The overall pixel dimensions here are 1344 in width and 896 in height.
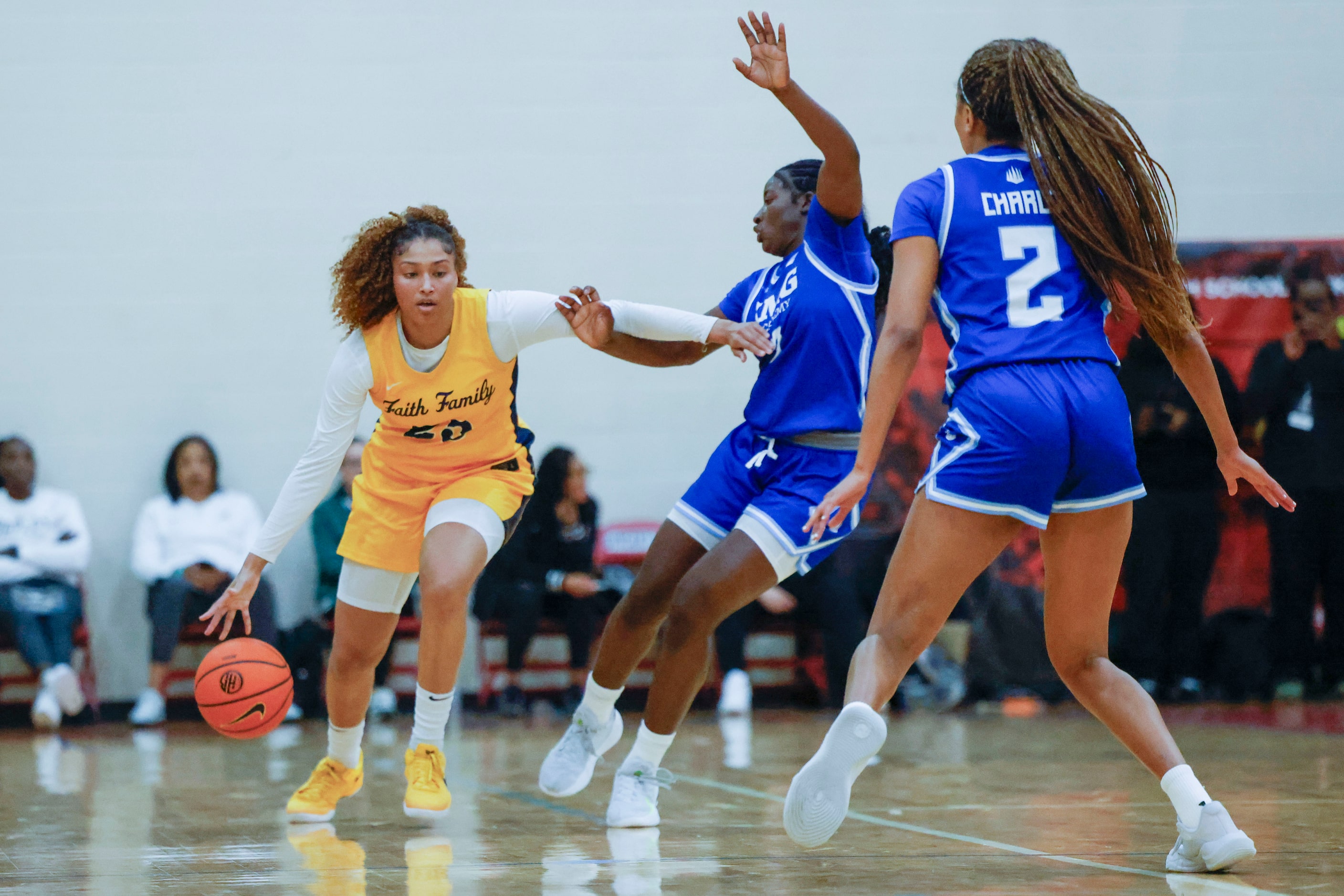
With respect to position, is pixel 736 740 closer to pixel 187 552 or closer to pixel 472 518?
pixel 472 518

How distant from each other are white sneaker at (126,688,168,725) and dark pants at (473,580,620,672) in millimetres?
1723

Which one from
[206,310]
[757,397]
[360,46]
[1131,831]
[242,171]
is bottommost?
[1131,831]

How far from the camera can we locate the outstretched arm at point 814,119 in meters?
3.34

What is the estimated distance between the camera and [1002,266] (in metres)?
3.01

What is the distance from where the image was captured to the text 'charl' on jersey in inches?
118

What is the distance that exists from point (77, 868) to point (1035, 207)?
8.64 ft

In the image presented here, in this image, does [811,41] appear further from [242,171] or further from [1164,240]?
[1164,240]

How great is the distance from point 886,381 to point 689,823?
1705 mm

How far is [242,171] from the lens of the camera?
8562 millimetres

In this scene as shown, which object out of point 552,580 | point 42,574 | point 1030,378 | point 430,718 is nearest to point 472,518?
point 430,718

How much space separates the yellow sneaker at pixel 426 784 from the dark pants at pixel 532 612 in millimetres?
3862

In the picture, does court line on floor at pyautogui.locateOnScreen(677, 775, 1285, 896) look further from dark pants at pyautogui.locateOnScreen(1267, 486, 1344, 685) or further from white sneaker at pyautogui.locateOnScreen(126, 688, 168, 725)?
dark pants at pyautogui.locateOnScreen(1267, 486, 1344, 685)

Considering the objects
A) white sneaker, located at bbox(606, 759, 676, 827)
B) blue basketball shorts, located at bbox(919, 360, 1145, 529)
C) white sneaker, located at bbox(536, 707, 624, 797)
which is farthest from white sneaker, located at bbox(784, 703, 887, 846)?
white sneaker, located at bbox(536, 707, 624, 797)

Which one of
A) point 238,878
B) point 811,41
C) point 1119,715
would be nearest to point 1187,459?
point 811,41
